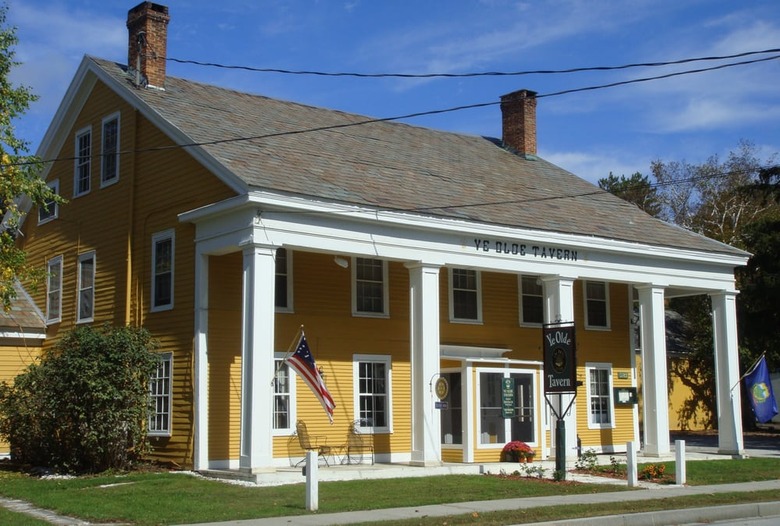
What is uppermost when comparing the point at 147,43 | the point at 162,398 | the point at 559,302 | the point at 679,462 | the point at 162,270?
the point at 147,43

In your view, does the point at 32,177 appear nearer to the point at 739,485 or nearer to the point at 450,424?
the point at 450,424

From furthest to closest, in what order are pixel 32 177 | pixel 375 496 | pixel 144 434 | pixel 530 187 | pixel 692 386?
pixel 692 386, pixel 530 187, pixel 32 177, pixel 144 434, pixel 375 496

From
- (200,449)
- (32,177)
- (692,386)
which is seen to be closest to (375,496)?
(200,449)

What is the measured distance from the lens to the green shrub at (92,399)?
20.3m

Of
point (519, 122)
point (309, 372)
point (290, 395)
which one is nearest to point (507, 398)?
point (290, 395)

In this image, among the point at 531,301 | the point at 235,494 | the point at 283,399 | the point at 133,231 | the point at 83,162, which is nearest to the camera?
the point at 235,494

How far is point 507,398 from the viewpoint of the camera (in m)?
23.5

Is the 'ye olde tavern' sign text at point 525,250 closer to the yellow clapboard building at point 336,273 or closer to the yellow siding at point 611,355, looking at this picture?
the yellow clapboard building at point 336,273

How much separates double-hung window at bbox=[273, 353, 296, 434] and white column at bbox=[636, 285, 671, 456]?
31.4ft

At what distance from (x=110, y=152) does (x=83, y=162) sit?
170 centimetres

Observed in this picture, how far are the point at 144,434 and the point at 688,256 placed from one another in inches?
582

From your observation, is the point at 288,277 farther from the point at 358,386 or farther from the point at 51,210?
the point at 51,210

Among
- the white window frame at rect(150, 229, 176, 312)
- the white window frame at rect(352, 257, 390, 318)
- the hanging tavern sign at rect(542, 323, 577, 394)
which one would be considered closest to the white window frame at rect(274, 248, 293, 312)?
the white window frame at rect(352, 257, 390, 318)

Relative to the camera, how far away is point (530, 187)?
2791 cm
